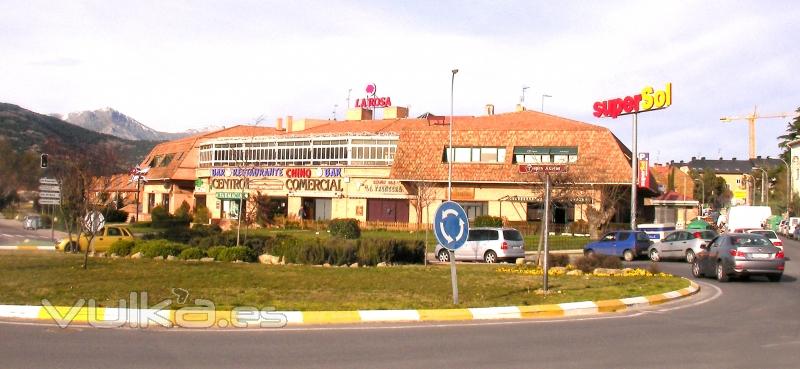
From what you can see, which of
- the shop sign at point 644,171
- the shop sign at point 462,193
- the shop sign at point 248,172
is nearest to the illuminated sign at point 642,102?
the shop sign at point 644,171

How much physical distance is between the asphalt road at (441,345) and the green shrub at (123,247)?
16769 mm

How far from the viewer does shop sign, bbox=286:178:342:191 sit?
6538 centimetres

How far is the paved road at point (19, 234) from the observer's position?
4051 cm

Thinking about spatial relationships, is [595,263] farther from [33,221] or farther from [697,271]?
[33,221]

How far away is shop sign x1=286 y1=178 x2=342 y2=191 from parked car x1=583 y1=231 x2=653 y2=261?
31.5m

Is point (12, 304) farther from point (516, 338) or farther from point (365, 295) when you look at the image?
point (516, 338)

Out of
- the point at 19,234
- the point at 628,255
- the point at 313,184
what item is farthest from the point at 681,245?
the point at 313,184

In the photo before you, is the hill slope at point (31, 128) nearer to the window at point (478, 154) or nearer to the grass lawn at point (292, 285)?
the window at point (478, 154)

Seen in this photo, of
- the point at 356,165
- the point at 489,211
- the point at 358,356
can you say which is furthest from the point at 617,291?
the point at 356,165

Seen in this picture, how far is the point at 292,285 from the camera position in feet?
62.4

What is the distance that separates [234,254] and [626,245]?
59.6 feet

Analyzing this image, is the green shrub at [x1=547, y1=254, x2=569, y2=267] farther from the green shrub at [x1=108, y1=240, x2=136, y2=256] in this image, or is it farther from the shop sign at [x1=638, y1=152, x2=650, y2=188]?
the shop sign at [x1=638, y1=152, x2=650, y2=188]

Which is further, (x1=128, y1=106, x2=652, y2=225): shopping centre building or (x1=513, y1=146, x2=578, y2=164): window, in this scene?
(x1=513, y1=146, x2=578, y2=164): window

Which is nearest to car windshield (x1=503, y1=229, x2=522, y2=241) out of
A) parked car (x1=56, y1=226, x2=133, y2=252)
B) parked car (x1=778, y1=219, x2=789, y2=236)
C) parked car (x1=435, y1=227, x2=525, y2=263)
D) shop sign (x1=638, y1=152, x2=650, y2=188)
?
parked car (x1=435, y1=227, x2=525, y2=263)
